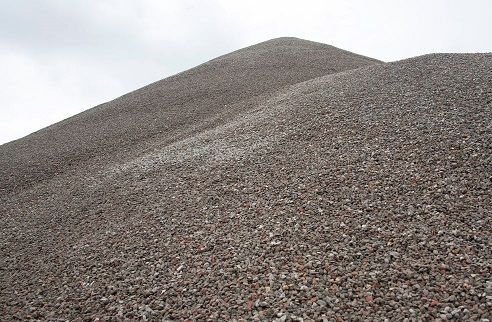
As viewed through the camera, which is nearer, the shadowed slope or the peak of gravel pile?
the peak of gravel pile

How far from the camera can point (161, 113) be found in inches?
717

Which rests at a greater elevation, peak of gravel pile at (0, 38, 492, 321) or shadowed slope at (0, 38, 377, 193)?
shadowed slope at (0, 38, 377, 193)

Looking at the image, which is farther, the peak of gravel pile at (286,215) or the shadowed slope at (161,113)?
the shadowed slope at (161,113)

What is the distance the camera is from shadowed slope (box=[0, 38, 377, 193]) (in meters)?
14.3

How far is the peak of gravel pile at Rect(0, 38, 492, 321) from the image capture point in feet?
16.2

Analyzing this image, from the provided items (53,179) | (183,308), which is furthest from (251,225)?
(53,179)

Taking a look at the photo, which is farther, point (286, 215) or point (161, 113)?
point (161, 113)

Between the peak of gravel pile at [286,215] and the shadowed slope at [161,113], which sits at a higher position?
the shadowed slope at [161,113]

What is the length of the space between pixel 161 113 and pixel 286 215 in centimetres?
1294

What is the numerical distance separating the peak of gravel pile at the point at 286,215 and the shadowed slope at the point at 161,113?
279 mm

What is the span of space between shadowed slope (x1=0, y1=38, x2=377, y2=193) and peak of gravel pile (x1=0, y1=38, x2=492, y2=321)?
279 mm

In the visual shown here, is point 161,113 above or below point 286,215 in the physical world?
above

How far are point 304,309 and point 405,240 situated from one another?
6.88ft

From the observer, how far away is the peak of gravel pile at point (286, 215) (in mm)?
4938
